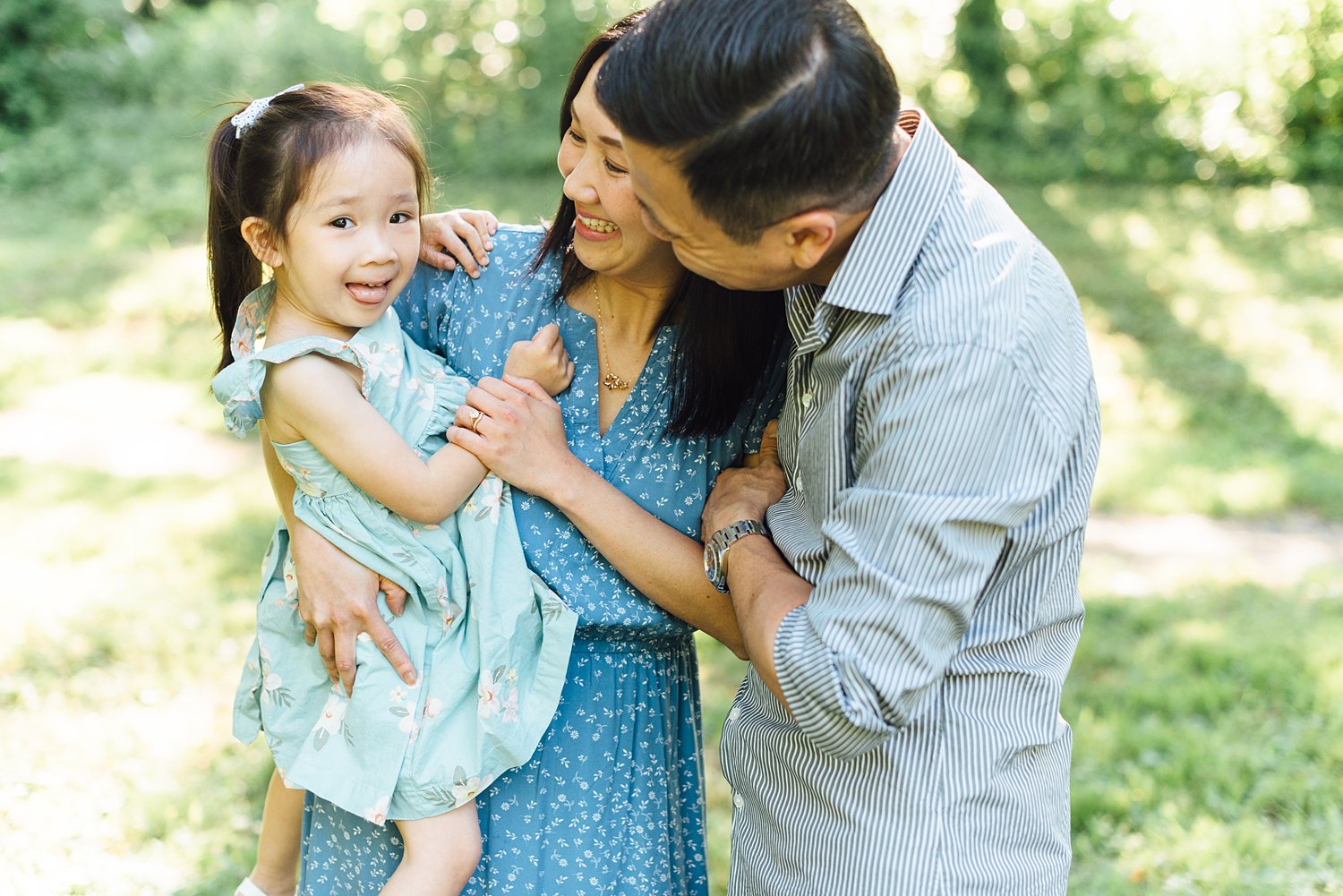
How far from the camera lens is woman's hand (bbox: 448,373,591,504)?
1.97 m

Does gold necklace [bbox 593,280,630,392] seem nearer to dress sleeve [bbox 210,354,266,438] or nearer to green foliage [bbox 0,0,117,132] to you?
dress sleeve [bbox 210,354,266,438]

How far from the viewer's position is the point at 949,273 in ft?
4.89

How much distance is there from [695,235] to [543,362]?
557 mm

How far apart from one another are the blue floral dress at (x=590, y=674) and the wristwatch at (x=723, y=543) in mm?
178

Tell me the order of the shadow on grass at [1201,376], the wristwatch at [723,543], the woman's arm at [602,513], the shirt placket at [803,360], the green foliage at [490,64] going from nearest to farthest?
the shirt placket at [803,360] → the wristwatch at [723,543] → the woman's arm at [602,513] → the shadow on grass at [1201,376] → the green foliage at [490,64]

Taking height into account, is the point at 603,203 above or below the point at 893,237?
below

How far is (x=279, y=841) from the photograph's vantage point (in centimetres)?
242

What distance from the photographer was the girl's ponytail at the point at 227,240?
6.84ft

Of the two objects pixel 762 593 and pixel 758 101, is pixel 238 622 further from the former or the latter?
pixel 758 101

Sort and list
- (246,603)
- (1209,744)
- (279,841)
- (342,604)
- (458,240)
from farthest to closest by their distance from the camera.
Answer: (246,603) → (1209,744) → (279,841) → (458,240) → (342,604)

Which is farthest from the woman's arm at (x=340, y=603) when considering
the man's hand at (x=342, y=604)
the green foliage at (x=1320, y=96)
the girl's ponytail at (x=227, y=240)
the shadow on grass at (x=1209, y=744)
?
the green foliage at (x=1320, y=96)

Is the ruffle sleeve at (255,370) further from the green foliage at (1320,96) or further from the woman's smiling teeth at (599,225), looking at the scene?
the green foliage at (1320,96)

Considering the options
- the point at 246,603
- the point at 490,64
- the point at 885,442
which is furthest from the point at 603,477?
the point at 490,64

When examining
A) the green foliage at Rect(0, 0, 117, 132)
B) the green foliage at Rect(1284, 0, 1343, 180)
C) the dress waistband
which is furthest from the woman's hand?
the green foliage at Rect(0, 0, 117, 132)
